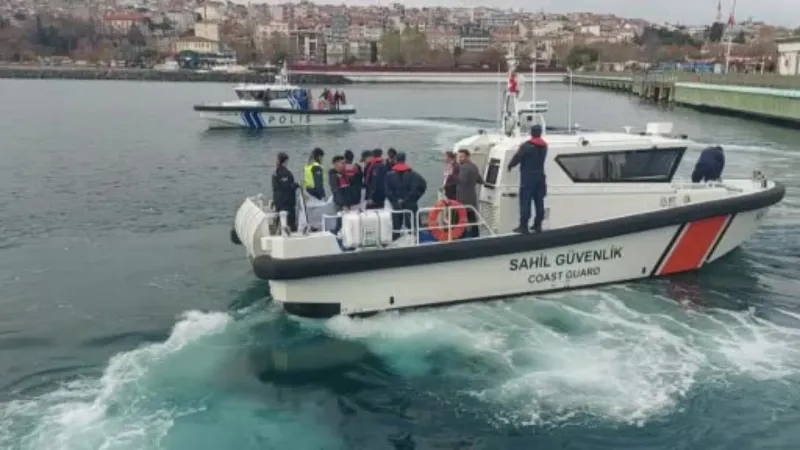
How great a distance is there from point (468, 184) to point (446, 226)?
0.69 meters

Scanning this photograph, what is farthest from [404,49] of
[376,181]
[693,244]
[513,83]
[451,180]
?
[451,180]

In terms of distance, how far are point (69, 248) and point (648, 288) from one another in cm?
994

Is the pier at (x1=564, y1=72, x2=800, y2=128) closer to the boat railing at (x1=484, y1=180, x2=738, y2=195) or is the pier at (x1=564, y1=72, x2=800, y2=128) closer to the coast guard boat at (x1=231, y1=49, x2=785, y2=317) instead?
the coast guard boat at (x1=231, y1=49, x2=785, y2=317)

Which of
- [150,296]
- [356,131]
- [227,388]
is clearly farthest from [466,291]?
[356,131]

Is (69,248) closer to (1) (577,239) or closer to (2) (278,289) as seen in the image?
(2) (278,289)

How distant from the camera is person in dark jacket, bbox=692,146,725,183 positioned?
40.9 ft

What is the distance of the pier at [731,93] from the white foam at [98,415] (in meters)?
37.7

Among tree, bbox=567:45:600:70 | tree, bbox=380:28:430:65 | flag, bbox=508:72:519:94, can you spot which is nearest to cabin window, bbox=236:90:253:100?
flag, bbox=508:72:519:94

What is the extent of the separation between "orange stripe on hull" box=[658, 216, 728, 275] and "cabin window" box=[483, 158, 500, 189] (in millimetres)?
2881

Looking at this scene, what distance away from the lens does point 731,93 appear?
48.5m

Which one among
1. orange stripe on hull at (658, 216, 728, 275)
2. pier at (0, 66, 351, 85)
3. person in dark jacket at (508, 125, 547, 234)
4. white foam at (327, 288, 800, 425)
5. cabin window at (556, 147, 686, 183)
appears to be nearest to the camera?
white foam at (327, 288, 800, 425)

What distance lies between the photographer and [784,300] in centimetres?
1120

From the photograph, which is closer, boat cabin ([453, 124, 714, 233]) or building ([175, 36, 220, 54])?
boat cabin ([453, 124, 714, 233])

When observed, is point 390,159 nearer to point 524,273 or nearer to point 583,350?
point 524,273
